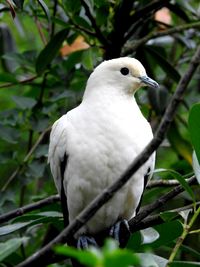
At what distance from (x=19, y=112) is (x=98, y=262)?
2371mm

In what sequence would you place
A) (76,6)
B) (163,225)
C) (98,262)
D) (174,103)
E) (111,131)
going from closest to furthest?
(98,262), (174,103), (163,225), (111,131), (76,6)

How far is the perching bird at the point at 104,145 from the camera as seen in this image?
8.36 ft

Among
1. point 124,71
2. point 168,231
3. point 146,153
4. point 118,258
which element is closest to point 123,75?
point 124,71

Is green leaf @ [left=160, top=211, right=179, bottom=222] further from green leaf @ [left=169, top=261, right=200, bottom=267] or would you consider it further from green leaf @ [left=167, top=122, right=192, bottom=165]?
green leaf @ [left=167, top=122, right=192, bottom=165]

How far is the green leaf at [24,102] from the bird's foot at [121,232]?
2.81ft

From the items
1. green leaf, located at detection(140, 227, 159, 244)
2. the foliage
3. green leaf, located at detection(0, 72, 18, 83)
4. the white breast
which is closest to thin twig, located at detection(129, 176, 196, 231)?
green leaf, located at detection(140, 227, 159, 244)

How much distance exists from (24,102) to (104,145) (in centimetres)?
90

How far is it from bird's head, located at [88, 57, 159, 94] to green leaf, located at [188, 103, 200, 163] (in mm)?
715

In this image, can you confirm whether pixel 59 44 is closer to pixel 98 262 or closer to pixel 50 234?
pixel 50 234

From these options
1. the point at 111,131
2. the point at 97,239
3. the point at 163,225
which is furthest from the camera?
the point at 97,239

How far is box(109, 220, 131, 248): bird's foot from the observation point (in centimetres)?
248

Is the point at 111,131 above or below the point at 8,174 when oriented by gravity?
above

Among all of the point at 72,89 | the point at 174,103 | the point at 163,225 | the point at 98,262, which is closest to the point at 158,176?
the point at 72,89

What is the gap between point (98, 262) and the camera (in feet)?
3.51
